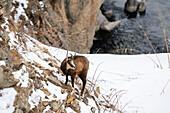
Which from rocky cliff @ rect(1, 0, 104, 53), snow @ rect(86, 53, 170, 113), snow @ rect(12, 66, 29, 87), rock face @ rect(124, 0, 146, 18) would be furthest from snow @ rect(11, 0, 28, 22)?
rock face @ rect(124, 0, 146, 18)

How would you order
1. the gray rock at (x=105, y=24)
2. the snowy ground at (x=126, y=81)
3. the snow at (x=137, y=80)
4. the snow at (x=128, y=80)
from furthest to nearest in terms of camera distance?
1. the gray rock at (x=105, y=24)
2. the snow at (x=137, y=80)
3. the snow at (x=128, y=80)
4. the snowy ground at (x=126, y=81)

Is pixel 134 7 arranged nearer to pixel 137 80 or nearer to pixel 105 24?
pixel 105 24

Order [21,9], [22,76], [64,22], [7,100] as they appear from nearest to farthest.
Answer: [7,100], [22,76], [21,9], [64,22]

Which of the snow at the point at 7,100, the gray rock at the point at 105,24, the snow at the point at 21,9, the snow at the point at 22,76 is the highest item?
the snow at the point at 21,9

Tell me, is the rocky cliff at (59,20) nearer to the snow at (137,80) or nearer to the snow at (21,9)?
the snow at (21,9)

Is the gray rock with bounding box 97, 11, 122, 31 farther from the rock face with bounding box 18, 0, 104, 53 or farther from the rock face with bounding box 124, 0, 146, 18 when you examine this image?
the rock face with bounding box 18, 0, 104, 53

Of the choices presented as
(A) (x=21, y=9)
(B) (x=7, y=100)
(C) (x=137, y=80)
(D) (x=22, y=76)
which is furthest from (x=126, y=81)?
(A) (x=21, y=9)

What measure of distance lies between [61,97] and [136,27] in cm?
1186

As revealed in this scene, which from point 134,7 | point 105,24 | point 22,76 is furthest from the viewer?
point 134,7

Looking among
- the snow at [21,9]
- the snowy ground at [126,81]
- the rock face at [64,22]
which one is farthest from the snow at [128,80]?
the rock face at [64,22]

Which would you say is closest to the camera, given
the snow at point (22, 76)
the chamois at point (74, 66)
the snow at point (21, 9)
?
the snow at point (22, 76)

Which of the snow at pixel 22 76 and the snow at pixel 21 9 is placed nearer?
the snow at pixel 22 76

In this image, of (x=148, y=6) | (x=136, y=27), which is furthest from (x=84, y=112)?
(x=148, y=6)

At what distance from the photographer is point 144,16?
1376 centimetres
